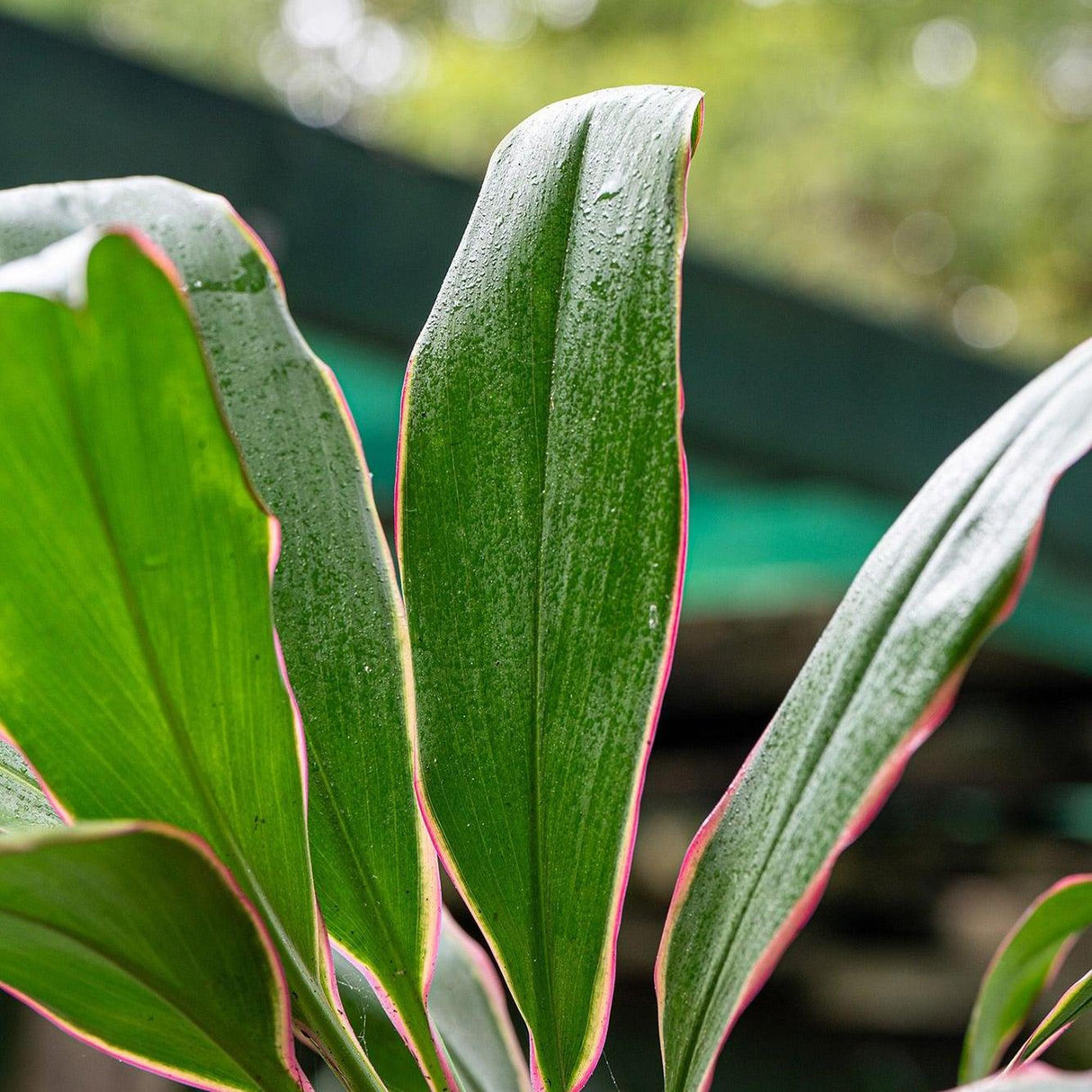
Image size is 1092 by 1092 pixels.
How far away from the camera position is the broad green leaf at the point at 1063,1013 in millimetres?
429

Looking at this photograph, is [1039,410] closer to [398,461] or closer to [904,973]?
[398,461]

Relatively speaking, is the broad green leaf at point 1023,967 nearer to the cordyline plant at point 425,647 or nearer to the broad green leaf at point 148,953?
the cordyline plant at point 425,647

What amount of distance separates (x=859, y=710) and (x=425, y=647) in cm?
16

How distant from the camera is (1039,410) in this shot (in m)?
0.38

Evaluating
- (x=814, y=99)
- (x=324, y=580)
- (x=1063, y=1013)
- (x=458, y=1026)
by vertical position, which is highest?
(x=814, y=99)

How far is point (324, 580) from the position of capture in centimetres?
43

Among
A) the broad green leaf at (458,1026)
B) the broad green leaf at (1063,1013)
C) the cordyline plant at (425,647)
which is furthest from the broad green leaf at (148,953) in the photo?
the broad green leaf at (1063,1013)

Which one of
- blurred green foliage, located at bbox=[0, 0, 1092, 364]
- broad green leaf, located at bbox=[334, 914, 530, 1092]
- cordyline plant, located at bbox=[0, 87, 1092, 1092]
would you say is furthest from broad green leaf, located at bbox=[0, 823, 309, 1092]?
blurred green foliage, located at bbox=[0, 0, 1092, 364]

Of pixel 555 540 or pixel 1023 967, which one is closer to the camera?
pixel 555 540

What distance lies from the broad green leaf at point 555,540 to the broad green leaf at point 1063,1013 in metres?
0.16

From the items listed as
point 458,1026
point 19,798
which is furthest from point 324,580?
point 458,1026

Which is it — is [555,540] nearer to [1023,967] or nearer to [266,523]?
[266,523]

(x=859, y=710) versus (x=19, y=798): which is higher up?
(x=859, y=710)

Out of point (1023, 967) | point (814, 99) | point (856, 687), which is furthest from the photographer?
point (814, 99)
